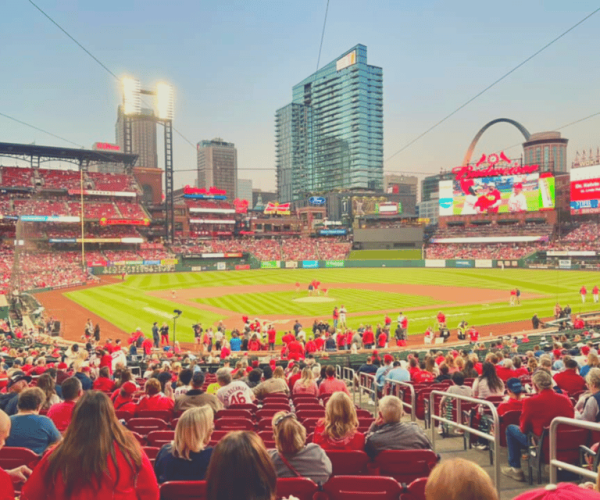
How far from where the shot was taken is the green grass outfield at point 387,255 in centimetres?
9038

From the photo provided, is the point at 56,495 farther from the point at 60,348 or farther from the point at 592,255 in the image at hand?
the point at 592,255

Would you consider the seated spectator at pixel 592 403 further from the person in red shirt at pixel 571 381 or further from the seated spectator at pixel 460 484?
the seated spectator at pixel 460 484

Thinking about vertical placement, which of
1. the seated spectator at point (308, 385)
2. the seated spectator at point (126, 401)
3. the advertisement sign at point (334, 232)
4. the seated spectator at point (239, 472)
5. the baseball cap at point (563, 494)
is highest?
the advertisement sign at point (334, 232)

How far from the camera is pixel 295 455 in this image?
13.4 feet

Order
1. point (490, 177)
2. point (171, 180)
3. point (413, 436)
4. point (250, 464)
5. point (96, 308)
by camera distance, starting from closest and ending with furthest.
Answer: point (250, 464)
point (413, 436)
point (96, 308)
point (490, 177)
point (171, 180)

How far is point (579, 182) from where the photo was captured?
77312 mm

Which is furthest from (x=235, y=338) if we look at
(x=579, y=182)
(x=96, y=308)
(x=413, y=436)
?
(x=579, y=182)

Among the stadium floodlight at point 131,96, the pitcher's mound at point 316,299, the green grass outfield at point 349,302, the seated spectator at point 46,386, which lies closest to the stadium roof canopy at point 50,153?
the stadium floodlight at point 131,96

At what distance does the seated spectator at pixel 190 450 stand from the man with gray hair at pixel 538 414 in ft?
14.7

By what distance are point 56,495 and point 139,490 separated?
1.71ft

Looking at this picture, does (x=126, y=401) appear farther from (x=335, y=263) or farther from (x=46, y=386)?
(x=335, y=263)

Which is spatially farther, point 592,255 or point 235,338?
point 592,255

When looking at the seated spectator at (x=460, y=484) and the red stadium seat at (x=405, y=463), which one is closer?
the seated spectator at (x=460, y=484)

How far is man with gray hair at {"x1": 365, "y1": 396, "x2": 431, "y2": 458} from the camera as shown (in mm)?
4980
